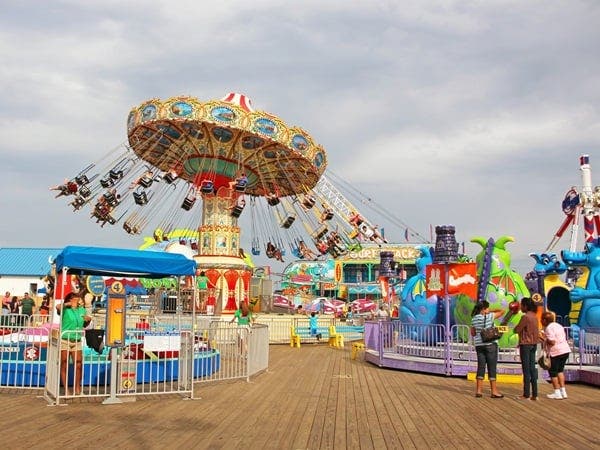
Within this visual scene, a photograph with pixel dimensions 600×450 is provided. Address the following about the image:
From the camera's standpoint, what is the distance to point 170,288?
3203cm

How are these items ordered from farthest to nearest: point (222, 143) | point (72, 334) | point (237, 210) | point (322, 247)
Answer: point (322, 247) → point (237, 210) → point (222, 143) → point (72, 334)

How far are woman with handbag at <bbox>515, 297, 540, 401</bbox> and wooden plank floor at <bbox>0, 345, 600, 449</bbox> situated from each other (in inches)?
11.3

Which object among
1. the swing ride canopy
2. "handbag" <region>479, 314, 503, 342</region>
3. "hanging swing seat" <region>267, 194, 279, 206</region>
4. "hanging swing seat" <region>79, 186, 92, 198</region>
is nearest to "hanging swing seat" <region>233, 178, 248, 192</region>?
the swing ride canopy

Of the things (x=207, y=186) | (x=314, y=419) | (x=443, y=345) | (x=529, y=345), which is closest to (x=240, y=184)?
(x=207, y=186)

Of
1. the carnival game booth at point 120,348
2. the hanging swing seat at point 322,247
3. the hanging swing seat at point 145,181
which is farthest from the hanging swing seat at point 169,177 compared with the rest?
the carnival game booth at point 120,348

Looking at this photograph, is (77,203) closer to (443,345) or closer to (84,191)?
(84,191)

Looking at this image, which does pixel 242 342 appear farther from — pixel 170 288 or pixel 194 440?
pixel 170 288

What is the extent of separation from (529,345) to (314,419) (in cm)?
397

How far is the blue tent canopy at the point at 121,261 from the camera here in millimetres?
8336

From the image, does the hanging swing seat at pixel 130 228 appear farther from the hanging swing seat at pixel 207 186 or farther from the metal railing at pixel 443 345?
the metal railing at pixel 443 345

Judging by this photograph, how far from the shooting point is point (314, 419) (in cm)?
706

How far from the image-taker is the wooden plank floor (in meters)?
5.89

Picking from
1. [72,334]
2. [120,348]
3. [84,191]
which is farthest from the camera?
[84,191]

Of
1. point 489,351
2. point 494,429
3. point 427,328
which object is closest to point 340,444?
point 494,429
